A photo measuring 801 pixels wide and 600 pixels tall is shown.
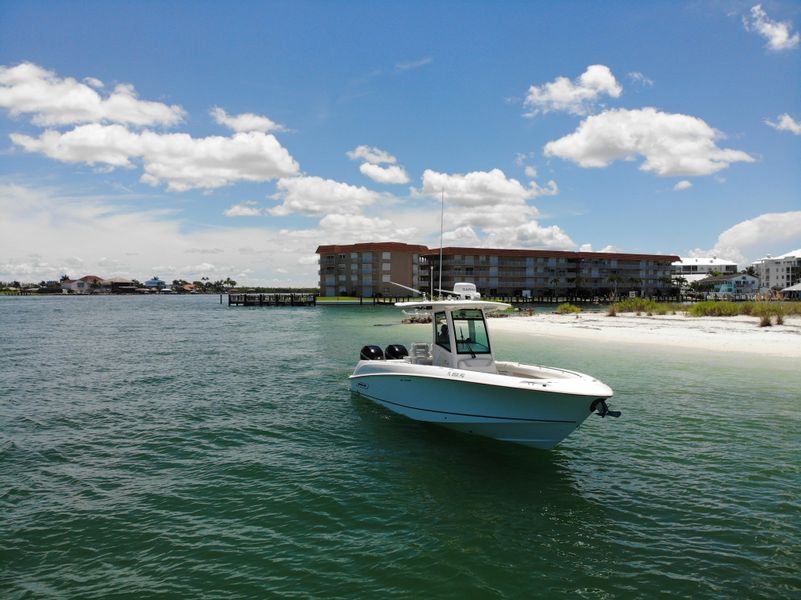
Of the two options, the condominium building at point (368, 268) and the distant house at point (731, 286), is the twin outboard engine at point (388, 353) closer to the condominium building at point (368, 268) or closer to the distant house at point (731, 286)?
the condominium building at point (368, 268)

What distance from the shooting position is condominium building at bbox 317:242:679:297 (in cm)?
11550

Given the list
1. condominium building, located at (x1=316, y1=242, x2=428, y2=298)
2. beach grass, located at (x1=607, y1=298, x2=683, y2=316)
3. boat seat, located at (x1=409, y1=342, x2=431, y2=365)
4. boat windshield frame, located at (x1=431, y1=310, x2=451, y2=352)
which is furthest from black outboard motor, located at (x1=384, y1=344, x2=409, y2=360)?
condominium building, located at (x1=316, y1=242, x2=428, y2=298)

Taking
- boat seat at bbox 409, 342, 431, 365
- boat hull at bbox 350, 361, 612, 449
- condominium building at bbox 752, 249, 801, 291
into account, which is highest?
condominium building at bbox 752, 249, 801, 291

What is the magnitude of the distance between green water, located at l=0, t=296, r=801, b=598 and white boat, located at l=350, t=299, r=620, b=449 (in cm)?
72

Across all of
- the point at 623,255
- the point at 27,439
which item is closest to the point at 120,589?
the point at 27,439

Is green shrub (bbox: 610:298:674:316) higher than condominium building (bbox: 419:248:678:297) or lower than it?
lower

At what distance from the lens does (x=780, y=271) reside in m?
158

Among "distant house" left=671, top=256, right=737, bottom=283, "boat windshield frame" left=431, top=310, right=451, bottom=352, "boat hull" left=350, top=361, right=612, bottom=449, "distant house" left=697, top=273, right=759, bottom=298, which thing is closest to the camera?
"boat hull" left=350, top=361, right=612, bottom=449

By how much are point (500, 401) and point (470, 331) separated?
9.72 feet

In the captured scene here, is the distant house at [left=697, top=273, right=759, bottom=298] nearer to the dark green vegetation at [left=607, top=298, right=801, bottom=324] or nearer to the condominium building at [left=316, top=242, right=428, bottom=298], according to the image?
the condominium building at [left=316, top=242, right=428, bottom=298]

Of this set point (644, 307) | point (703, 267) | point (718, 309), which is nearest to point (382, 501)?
point (718, 309)

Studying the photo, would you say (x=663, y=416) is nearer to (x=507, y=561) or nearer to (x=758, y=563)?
(x=758, y=563)

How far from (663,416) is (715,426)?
1451 mm

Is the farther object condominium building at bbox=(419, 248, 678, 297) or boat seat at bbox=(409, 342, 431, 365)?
condominium building at bbox=(419, 248, 678, 297)
